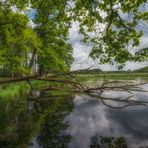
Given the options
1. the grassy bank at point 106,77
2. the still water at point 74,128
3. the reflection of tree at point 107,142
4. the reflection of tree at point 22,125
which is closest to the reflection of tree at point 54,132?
the still water at point 74,128

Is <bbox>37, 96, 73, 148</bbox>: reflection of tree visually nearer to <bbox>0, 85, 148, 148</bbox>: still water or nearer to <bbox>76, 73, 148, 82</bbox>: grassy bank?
<bbox>0, 85, 148, 148</bbox>: still water

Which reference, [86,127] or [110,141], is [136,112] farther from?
[110,141]

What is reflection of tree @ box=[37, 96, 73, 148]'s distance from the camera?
13391mm

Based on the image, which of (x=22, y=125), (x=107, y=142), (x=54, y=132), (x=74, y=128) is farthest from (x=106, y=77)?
(x=107, y=142)

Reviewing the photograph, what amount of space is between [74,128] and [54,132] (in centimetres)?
154

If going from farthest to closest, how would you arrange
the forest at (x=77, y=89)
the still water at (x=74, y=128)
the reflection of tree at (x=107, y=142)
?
the still water at (x=74, y=128), the reflection of tree at (x=107, y=142), the forest at (x=77, y=89)

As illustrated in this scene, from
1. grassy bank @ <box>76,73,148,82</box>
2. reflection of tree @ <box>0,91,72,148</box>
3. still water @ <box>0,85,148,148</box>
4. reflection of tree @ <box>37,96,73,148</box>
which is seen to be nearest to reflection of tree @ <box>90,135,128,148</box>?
still water @ <box>0,85,148,148</box>

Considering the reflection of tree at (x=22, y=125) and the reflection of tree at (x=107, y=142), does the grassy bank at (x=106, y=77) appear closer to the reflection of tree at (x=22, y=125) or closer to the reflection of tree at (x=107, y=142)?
the reflection of tree at (x=22, y=125)

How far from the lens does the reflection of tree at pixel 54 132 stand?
43.9ft

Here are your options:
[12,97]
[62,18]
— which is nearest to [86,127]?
[62,18]

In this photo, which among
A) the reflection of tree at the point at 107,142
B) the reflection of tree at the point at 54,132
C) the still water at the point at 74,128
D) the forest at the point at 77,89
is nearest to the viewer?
the forest at the point at 77,89

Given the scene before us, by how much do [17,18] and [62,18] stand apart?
18356 mm

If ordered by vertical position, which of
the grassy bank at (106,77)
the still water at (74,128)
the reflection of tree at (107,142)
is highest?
the grassy bank at (106,77)

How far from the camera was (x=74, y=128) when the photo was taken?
16719 millimetres
